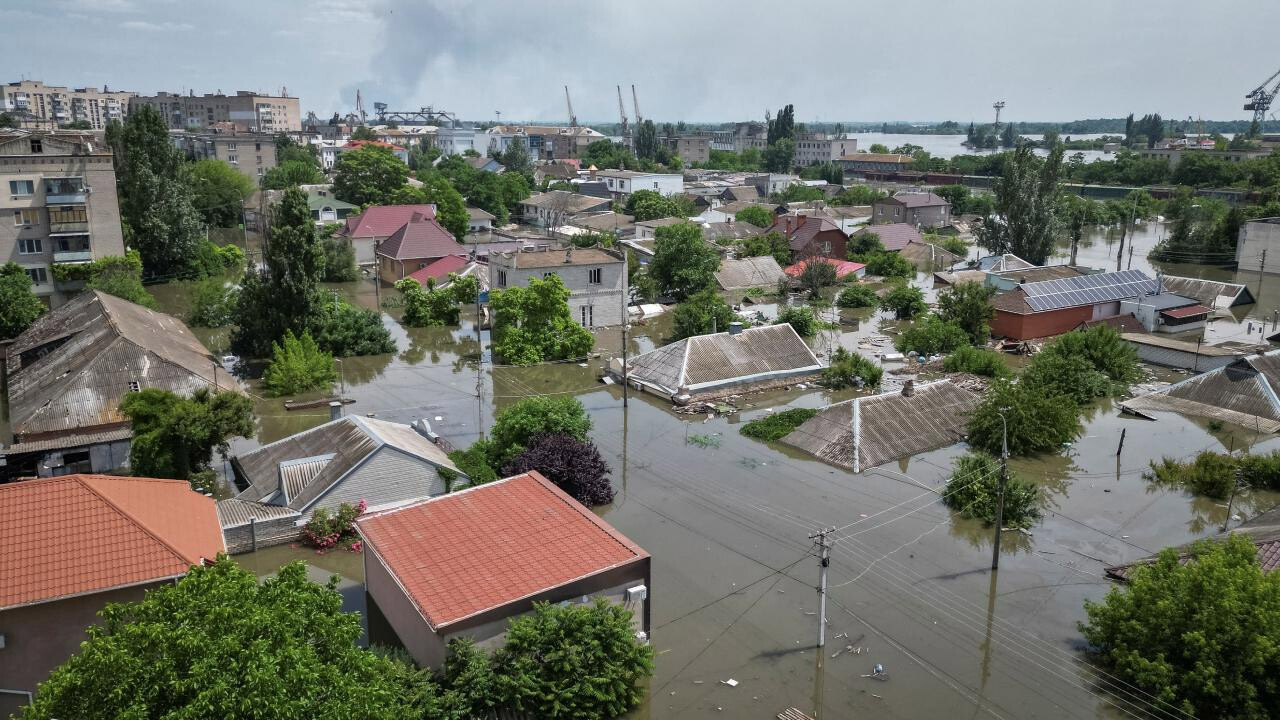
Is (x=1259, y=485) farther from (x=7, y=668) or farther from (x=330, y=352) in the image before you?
(x=330, y=352)

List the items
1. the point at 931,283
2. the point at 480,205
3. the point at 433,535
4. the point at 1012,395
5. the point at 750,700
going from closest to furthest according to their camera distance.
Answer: the point at 750,700 → the point at 433,535 → the point at 1012,395 → the point at 931,283 → the point at 480,205

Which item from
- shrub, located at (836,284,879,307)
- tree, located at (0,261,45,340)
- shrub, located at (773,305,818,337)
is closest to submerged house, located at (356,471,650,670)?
shrub, located at (773,305,818,337)

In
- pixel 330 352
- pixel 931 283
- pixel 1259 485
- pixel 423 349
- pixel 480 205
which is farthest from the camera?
pixel 480 205

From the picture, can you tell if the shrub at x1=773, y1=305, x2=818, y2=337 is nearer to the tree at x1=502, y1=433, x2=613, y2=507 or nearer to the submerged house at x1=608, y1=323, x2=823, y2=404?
the submerged house at x1=608, y1=323, x2=823, y2=404

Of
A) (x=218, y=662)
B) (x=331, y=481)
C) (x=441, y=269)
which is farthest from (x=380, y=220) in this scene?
(x=218, y=662)

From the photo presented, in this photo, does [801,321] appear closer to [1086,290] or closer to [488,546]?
[1086,290]

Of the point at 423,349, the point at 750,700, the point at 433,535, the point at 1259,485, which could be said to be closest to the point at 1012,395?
the point at 1259,485
